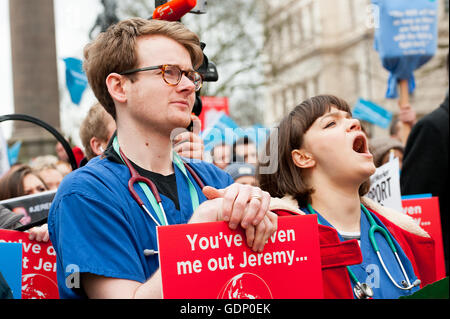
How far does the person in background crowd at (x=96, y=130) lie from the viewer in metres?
3.64

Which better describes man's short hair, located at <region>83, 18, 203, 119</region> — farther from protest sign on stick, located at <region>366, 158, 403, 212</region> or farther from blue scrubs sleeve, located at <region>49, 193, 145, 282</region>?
protest sign on stick, located at <region>366, 158, 403, 212</region>

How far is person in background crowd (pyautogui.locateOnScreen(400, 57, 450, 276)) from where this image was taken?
12.6ft

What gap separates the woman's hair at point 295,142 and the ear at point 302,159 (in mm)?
27

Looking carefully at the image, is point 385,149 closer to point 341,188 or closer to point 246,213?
point 341,188

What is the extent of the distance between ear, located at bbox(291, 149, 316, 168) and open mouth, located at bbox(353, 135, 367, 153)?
202 mm

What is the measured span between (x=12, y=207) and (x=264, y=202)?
5.27 ft

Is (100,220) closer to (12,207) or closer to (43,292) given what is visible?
(43,292)

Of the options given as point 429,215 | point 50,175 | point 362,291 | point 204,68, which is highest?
point 204,68

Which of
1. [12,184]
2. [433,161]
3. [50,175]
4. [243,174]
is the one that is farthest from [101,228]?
[50,175]

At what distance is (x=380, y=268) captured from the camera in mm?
2570

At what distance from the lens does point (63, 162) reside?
20.4 feet

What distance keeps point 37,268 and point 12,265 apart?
0.33m

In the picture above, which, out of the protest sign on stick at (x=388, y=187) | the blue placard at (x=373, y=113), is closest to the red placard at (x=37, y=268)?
the protest sign on stick at (x=388, y=187)
